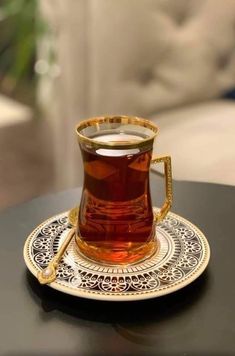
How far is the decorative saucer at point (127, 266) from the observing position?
68 centimetres

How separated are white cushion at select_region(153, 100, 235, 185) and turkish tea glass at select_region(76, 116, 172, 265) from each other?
60 cm

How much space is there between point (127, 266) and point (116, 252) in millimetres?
21

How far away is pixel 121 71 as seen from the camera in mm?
1668

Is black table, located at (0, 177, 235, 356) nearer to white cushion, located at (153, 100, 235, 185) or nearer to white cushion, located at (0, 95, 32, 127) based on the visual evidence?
white cushion, located at (153, 100, 235, 185)

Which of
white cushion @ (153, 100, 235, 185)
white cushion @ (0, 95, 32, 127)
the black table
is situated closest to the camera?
the black table

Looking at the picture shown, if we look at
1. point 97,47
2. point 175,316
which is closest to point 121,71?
point 97,47

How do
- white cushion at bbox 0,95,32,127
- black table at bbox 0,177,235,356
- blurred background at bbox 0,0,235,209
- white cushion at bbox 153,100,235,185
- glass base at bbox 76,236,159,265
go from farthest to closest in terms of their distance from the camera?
white cushion at bbox 0,95,32,127
blurred background at bbox 0,0,235,209
white cushion at bbox 153,100,235,185
glass base at bbox 76,236,159,265
black table at bbox 0,177,235,356

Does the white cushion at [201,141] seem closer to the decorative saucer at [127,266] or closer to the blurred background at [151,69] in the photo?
the blurred background at [151,69]

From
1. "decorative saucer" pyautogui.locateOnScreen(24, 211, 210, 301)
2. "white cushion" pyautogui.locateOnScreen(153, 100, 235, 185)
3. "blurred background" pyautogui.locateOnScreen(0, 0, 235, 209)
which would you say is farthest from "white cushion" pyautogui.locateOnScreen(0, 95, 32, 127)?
"decorative saucer" pyautogui.locateOnScreen(24, 211, 210, 301)

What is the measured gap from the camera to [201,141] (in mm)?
1460

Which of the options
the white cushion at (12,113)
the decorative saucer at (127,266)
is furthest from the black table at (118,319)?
the white cushion at (12,113)

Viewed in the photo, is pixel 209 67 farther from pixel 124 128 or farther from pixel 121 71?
pixel 124 128

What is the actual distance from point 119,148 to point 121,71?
39.7 inches

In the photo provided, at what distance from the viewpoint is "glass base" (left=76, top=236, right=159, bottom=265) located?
729 mm
